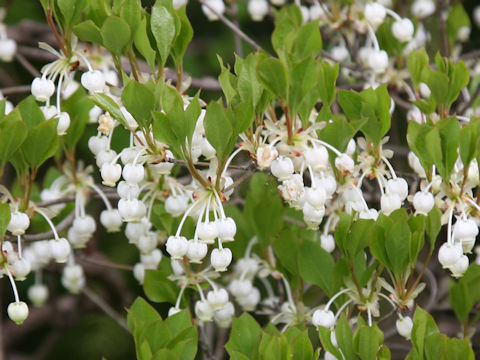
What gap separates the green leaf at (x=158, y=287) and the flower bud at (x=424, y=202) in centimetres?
60

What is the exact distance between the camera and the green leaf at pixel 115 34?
146cm

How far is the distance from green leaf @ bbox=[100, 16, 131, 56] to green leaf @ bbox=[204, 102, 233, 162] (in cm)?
25

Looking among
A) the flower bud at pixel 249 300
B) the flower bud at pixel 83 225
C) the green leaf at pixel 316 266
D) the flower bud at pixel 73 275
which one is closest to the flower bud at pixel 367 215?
the green leaf at pixel 316 266

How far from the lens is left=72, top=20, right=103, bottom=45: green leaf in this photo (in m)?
1.50

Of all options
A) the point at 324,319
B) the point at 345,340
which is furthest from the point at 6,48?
the point at 345,340

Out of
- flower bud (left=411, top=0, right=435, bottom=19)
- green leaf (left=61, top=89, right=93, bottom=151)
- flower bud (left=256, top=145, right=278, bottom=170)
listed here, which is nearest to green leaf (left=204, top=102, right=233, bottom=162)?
flower bud (left=256, top=145, right=278, bottom=170)

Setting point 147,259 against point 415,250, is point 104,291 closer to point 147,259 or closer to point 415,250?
point 147,259

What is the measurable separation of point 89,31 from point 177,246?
1.48 ft

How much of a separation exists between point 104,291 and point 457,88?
1828 mm

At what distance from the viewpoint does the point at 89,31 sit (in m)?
1.52

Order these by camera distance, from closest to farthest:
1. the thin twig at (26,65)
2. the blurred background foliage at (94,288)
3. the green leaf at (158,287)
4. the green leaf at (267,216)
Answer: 1. the green leaf at (158,287)
2. the green leaf at (267,216)
3. the thin twig at (26,65)
4. the blurred background foliage at (94,288)

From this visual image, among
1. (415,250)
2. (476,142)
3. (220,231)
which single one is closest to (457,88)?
(476,142)

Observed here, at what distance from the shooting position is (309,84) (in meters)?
1.42

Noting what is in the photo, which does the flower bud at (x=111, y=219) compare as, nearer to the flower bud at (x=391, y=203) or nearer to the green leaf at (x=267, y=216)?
the green leaf at (x=267, y=216)
